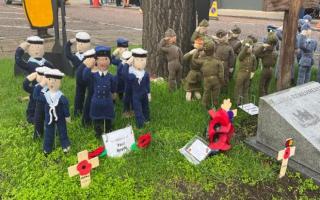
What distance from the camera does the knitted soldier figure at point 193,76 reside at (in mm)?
5137

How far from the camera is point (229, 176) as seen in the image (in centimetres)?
396

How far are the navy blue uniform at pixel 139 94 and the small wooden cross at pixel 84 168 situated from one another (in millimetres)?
1085

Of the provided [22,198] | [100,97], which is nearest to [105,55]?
[100,97]

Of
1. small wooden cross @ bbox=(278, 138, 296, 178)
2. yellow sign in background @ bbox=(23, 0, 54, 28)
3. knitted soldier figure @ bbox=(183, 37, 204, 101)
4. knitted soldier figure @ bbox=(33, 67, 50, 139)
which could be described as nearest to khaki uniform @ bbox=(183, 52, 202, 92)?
knitted soldier figure @ bbox=(183, 37, 204, 101)

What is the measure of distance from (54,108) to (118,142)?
75 centimetres

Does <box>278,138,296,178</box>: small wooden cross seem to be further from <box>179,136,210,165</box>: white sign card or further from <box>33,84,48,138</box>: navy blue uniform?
<box>33,84,48,138</box>: navy blue uniform

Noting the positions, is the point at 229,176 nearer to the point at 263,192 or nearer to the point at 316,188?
the point at 263,192

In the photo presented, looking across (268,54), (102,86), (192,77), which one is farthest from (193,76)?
(102,86)

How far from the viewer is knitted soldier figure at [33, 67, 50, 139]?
3.94m

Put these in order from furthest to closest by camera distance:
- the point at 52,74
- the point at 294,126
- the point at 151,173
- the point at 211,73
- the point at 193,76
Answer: the point at 193,76 < the point at 211,73 < the point at 294,126 < the point at 151,173 < the point at 52,74

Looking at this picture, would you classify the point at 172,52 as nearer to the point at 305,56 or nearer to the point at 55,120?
the point at 55,120

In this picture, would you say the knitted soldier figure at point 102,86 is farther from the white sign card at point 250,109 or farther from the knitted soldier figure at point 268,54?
the knitted soldier figure at point 268,54

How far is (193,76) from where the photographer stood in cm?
544

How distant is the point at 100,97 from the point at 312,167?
231 centimetres
